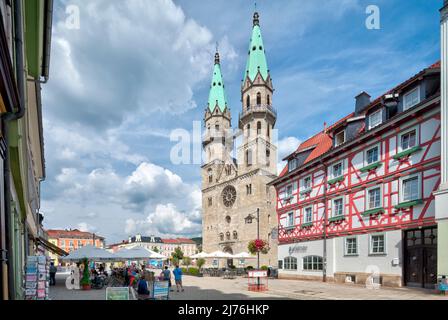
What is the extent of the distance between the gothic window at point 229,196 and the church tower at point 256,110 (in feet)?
15.1

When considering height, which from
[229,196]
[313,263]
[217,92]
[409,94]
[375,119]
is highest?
[217,92]

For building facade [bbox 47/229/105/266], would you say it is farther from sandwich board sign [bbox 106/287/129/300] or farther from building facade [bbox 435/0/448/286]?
sandwich board sign [bbox 106/287/129/300]

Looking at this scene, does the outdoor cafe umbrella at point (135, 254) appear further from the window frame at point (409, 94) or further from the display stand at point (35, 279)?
the window frame at point (409, 94)

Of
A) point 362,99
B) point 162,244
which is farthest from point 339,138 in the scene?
point 162,244

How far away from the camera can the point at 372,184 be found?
20.8 m

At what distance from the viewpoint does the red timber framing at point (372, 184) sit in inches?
672

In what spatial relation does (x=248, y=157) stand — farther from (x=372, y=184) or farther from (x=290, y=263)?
(x=372, y=184)

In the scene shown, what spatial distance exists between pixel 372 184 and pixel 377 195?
26.5 inches

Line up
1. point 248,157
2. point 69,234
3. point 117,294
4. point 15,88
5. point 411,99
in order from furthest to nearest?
point 69,234, point 248,157, point 411,99, point 117,294, point 15,88

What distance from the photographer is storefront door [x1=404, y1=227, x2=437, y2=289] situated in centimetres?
1719

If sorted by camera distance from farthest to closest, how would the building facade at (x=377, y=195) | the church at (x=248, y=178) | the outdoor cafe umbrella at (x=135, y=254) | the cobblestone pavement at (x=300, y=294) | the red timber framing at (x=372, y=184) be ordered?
1. the church at (x=248, y=178)
2. the outdoor cafe umbrella at (x=135, y=254)
3. the building facade at (x=377, y=195)
4. the red timber framing at (x=372, y=184)
5. the cobblestone pavement at (x=300, y=294)

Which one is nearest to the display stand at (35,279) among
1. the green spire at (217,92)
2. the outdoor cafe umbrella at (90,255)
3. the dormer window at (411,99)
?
the outdoor cafe umbrella at (90,255)
